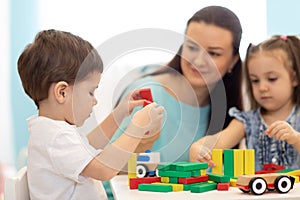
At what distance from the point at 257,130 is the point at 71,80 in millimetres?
581

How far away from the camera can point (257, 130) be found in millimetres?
1382

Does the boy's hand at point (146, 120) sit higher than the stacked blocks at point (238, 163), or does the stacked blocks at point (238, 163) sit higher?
the boy's hand at point (146, 120)

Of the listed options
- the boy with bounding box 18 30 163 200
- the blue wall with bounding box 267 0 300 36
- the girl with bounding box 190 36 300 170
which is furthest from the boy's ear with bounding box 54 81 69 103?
the blue wall with bounding box 267 0 300 36

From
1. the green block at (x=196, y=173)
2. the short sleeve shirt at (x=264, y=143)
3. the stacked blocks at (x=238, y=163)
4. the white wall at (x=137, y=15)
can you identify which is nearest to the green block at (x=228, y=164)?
the stacked blocks at (x=238, y=163)

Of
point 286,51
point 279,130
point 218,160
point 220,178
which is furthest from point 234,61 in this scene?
point 220,178

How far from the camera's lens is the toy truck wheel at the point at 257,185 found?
0.85 meters

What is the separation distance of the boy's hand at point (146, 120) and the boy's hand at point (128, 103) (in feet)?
0.19

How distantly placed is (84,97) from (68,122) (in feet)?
0.32

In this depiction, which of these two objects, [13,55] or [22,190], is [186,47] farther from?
[13,55]

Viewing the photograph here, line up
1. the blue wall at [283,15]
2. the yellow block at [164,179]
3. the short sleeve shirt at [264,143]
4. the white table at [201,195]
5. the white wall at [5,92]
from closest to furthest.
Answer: the white table at [201,195] < the yellow block at [164,179] < the short sleeve shirt at [264,143] < the blue wall at [283,15] < the white wall at [5,92]

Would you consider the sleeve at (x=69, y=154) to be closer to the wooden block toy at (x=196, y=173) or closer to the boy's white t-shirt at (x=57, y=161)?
the boy's white t-shirt at (x=57, y=161)

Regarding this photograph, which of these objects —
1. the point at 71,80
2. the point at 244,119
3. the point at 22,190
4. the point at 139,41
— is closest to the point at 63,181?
the point at 22,190

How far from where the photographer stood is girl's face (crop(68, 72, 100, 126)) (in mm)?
916

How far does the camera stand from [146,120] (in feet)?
2.95
